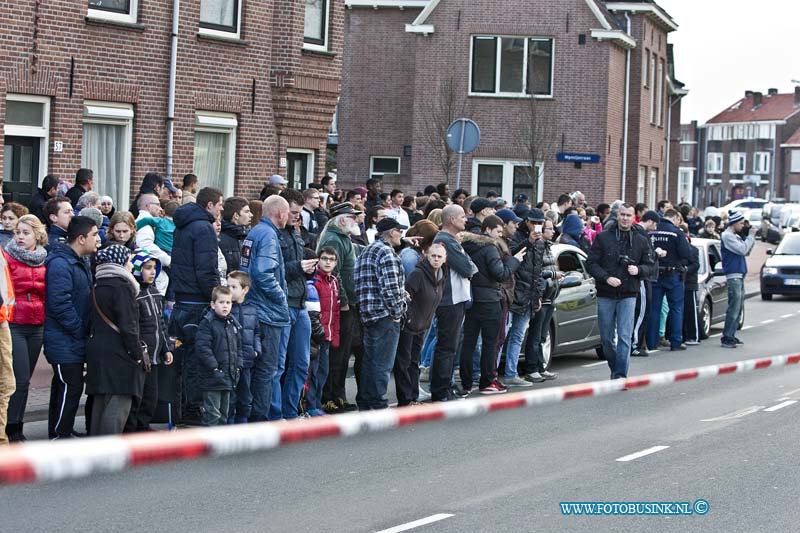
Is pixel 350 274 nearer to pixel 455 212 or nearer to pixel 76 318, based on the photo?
pixel 455 212

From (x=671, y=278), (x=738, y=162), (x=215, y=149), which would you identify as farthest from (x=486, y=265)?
(x=738, y=162)

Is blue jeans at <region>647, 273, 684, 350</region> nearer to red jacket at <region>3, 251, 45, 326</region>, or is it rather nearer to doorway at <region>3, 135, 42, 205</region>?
doorway at <region>3, 135, 42, 205</region>

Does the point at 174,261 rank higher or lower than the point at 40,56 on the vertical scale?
lower

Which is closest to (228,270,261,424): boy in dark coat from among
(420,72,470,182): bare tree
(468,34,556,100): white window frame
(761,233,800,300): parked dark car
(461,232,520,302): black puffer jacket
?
(461,232,520,302): black puffer jacket

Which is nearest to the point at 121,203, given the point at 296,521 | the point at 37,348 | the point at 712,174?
the point at 37,348

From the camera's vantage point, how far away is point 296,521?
7855 mm

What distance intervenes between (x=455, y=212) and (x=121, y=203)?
8.56 m

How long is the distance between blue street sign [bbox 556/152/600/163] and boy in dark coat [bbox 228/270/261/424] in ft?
92.5

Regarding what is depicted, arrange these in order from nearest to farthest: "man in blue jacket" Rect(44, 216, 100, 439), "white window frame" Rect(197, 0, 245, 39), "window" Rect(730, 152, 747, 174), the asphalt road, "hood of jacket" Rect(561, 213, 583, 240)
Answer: the asphalt road < "man in blue jacket" Rect(44, 216, 100, 439) < "hood of jacket" Rect(561, 213, 583, 240) < "white window frame" Rect(197, 0, 245, 39) < "window" Rect(730, 152, 747, 174)

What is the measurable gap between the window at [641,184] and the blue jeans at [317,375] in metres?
32.1

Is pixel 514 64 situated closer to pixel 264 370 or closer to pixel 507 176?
pixel 507 176

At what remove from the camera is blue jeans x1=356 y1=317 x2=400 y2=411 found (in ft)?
41.0

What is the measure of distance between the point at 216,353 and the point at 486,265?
156 inches

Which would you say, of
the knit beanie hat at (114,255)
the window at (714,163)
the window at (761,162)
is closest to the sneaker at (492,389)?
the knit beanie hat at (114,255)
